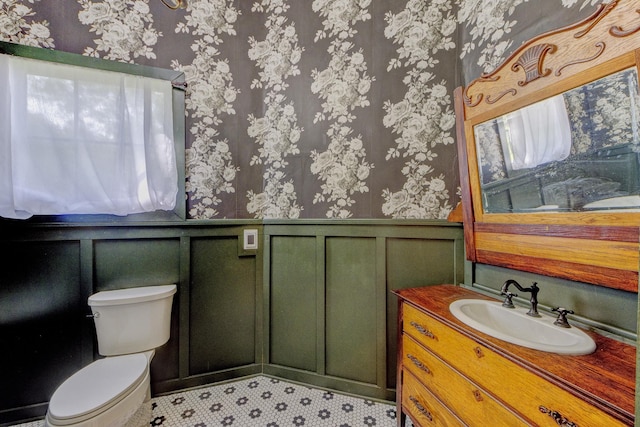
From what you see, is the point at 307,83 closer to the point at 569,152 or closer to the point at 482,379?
the point at 569,152

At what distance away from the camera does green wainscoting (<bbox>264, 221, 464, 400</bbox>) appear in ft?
5.18

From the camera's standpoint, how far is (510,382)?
2.64 feet

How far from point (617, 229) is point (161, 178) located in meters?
2.15

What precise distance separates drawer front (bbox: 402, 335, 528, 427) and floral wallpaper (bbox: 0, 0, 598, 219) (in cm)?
76

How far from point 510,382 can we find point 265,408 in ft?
4.54

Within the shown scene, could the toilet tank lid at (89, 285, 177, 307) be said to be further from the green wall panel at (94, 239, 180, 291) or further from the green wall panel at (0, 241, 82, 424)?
the green wall panel at (0, 241, 82, 424)

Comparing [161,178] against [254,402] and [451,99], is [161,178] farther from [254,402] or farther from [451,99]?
[451,99]

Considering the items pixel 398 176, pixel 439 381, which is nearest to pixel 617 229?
pixel 439 381

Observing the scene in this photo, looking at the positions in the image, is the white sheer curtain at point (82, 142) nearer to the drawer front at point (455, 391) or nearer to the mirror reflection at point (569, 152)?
the drawer front at point (455, 391)

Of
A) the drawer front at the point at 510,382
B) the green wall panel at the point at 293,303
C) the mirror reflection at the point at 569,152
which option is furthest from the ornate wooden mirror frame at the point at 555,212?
the green wall panel at the point at 293,303

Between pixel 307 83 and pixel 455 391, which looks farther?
pixel 307 83

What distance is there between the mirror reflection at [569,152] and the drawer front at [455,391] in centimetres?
73

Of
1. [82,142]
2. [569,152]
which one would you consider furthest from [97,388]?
[569,152]

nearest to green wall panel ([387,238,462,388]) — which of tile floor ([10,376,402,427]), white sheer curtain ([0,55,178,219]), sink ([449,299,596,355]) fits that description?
tile floor ([10,376,402,427])
